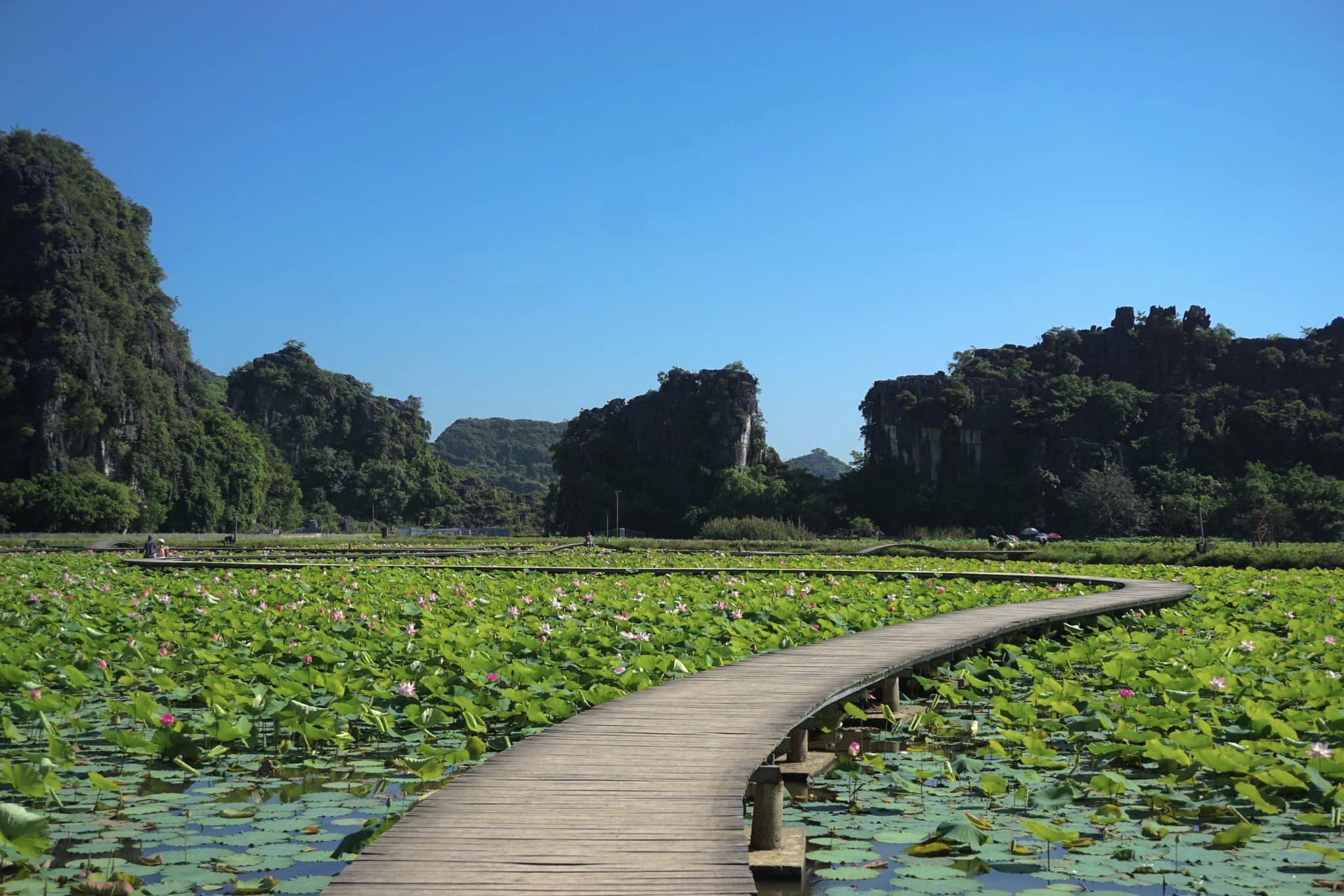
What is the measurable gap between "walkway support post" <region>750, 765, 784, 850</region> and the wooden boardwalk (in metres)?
0.07

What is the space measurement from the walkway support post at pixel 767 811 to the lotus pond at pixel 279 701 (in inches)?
47.6

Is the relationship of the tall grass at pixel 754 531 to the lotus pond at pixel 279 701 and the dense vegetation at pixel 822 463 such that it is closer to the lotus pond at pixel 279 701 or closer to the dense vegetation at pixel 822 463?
the lotus pond at pixel 279 701

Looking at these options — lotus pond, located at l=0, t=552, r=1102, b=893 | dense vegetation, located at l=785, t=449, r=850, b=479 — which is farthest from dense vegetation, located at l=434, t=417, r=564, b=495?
lotus pond, located at l=0, t=552, r=1102, b=893

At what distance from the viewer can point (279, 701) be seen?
5008 millimetres

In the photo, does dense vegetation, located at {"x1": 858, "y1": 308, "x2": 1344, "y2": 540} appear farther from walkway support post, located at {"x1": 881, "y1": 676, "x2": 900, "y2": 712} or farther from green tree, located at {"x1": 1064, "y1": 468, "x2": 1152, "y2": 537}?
walkway support post, located at {"x1": 881, "y1": 676, "x2": 900, "y2": 712}

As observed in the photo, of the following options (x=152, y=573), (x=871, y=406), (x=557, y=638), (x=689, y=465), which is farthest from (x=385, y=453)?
(x=557, y=638)

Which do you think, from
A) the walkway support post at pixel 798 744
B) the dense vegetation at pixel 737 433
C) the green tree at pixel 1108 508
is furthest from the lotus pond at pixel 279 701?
the green tree at pixel 1108 508

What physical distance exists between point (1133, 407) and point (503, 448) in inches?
4684

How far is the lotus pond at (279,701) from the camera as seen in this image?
3.37 metres

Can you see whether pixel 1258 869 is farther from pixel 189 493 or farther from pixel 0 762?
pixel 189 493

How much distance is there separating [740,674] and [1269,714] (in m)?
2.56

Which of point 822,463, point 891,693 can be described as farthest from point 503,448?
point 891,693

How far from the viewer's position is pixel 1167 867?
3.28 meters

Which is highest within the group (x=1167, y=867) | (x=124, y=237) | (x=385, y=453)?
(x=124, y=237)
